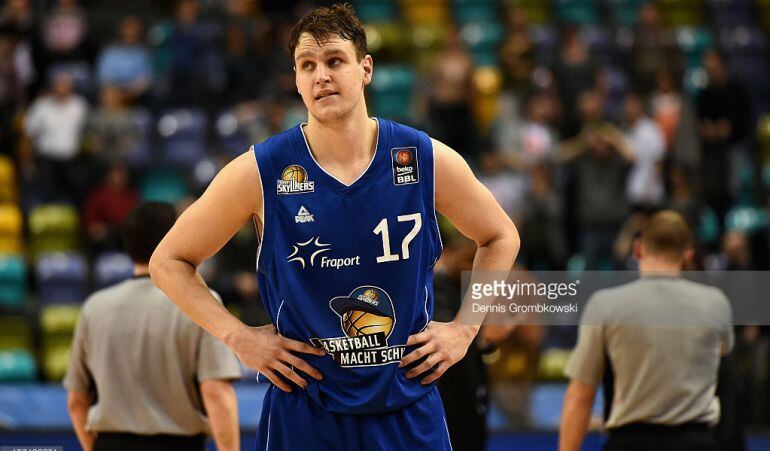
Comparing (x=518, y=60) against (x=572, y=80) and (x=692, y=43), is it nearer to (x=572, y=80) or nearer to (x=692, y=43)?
(x=572, y=80)

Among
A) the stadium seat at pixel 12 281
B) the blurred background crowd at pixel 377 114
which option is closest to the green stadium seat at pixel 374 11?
the blurred background crowd at pixel 377 114

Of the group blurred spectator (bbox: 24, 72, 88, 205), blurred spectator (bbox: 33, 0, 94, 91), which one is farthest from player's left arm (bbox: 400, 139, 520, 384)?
blurred spectator (bbox: 33, 0, 94, 91)

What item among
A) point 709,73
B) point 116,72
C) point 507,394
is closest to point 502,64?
point 709,73

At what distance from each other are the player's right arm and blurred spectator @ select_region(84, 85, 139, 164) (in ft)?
29.4

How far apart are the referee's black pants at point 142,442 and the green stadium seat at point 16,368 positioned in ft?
15.6

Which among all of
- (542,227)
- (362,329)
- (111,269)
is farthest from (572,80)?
(362,329)

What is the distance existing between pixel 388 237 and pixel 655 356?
85.1 inches

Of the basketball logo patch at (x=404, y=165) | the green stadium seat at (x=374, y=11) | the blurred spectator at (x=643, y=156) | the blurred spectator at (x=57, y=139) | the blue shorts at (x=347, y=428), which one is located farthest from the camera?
the green stadium seat at (x=374, y=11)

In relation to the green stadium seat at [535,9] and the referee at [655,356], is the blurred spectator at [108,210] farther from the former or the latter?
the referee at [655,356]

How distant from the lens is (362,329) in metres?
3.87

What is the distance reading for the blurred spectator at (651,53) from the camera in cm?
1475

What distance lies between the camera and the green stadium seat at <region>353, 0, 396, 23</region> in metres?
16.1

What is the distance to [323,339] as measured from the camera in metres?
3.89

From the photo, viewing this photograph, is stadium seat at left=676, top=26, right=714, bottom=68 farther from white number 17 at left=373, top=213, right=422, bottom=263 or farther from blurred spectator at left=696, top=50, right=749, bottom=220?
white number 17 at left=373, top=213, right=422, bottom=263
